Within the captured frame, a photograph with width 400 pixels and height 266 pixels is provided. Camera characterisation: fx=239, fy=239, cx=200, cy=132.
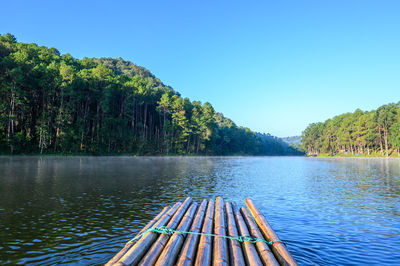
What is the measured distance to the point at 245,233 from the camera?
275 inches

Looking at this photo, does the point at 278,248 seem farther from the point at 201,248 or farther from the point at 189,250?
the point at 189,250

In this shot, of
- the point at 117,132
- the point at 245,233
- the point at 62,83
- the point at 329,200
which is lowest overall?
the point at 329,200

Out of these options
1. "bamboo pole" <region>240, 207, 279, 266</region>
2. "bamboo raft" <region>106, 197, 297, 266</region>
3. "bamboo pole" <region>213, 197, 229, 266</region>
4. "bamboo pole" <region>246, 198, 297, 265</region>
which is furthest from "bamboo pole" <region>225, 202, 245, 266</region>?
"bamboo pole" <region>246, 198, 297, 265</region>

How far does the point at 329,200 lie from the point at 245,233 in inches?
525

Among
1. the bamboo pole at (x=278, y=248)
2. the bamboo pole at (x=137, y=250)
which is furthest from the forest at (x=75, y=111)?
the bamboo pole at (x=278, y=248)

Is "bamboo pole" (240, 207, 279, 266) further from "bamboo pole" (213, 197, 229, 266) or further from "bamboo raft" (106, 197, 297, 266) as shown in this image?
"bamboo pole" (213, 197, 229, 266)

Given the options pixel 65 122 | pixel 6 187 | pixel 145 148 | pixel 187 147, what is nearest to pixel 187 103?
pixel 187 147

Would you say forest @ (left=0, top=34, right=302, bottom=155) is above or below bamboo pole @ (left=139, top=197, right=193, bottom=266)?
above

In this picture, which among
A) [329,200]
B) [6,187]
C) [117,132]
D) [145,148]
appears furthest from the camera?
[145,148]

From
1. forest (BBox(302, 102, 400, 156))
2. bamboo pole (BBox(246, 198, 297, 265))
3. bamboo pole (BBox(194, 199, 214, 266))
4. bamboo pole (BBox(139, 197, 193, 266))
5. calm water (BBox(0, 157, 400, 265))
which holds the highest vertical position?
forest (BBox(302, 102, 400, 156))

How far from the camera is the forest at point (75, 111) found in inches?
2542

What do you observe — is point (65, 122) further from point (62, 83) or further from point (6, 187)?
point (6, 187)

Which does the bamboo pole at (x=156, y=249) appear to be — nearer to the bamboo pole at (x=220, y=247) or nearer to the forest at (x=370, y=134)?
the bamboo pole at (x=220, y=247)

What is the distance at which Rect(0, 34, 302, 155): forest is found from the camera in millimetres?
64562
